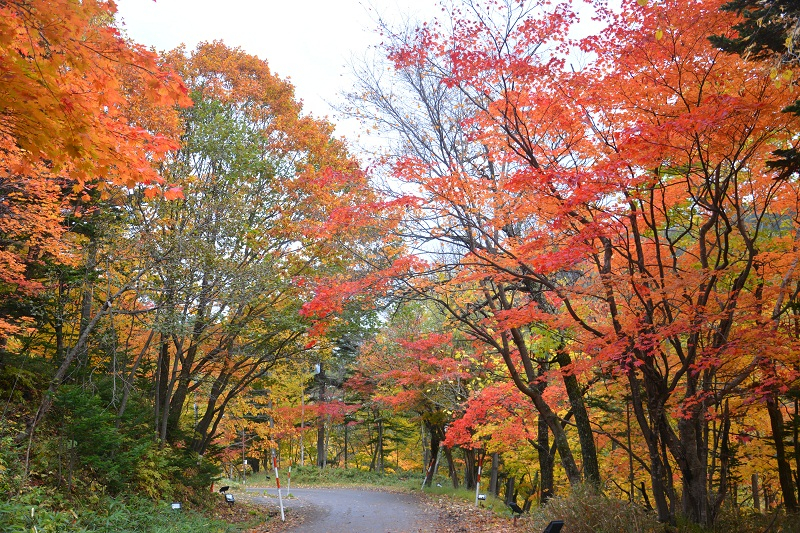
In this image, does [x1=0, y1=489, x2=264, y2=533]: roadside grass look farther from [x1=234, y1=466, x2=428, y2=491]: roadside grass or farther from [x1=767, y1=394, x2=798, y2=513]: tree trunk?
[x1=234, y1=466, x2=428, y2=491]: roadside grass

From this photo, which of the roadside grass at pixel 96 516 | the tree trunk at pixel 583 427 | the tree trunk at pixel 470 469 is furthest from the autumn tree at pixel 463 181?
the tree trunk at pixel 470 469

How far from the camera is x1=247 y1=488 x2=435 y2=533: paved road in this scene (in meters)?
11.2

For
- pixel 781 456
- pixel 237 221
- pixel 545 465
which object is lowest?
pixel 545 465

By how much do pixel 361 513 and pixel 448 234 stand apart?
837 centimetres

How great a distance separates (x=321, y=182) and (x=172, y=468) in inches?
263

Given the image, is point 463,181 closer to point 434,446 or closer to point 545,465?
point 545,465

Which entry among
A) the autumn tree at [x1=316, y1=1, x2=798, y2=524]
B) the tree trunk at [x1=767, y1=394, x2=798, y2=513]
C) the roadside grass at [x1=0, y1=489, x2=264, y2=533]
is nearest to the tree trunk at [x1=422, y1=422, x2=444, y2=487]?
the roadside grass at [x1=0, y1=489, x2=264, y2=533]

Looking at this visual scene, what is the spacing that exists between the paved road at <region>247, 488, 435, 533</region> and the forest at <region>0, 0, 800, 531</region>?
2.64 metres

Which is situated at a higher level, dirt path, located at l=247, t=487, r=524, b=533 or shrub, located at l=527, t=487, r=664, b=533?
shrub, located at l=527, t=487, r=664, b=533

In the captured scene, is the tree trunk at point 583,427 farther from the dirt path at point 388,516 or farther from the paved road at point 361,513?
the paved road at point 361,513

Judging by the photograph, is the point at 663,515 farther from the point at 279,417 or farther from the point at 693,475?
the point at 279,417

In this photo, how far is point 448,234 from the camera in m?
8.80

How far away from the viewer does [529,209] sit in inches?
301

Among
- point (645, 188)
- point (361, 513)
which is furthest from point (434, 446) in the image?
point (645, 188)
